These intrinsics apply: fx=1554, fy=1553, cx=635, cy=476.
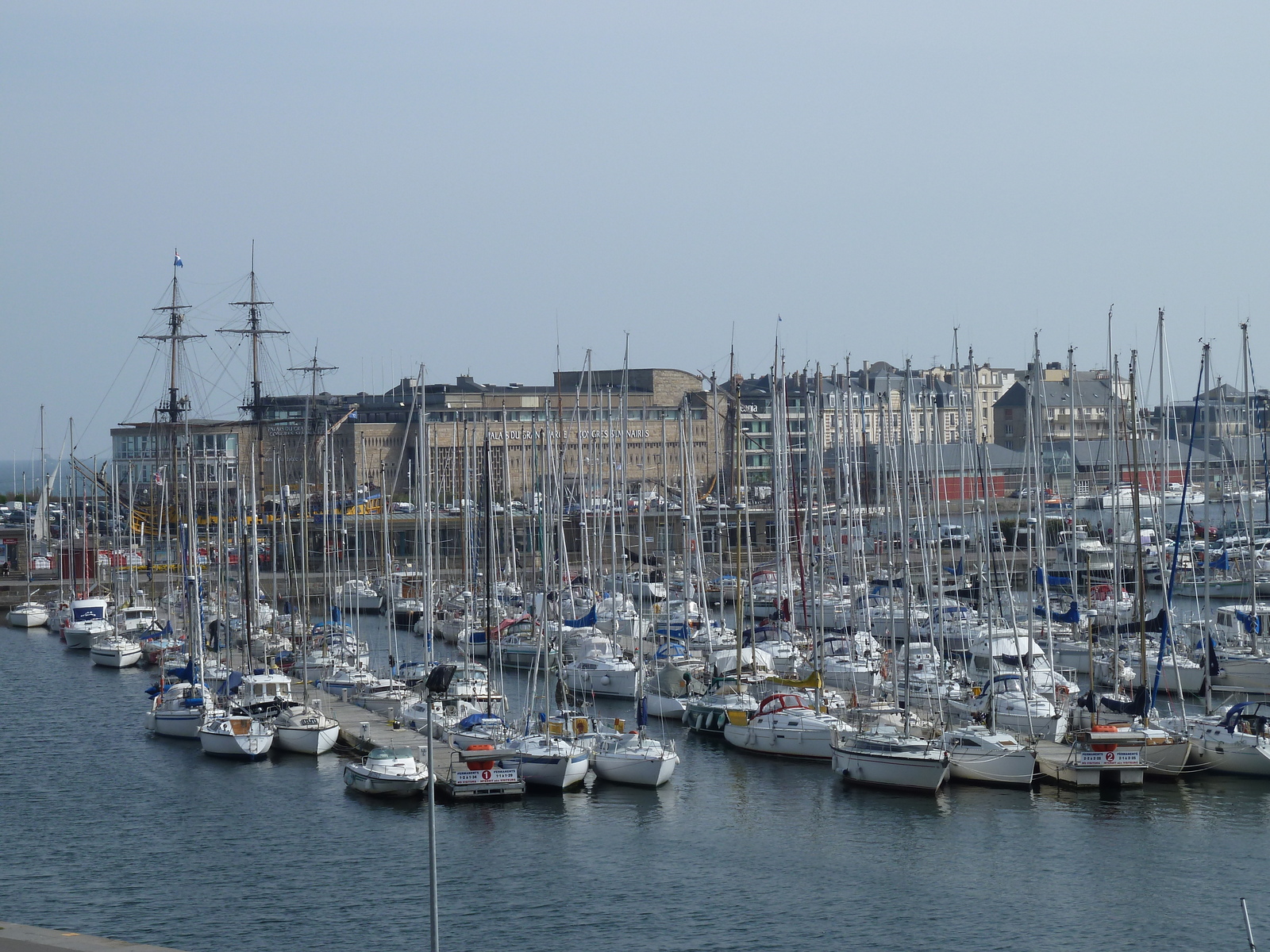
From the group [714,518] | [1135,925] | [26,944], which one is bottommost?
[1135,925]

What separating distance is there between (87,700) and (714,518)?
2085 inches

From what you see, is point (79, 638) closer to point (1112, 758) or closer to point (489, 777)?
point (489, 777)

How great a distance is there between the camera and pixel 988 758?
36531 millimetres

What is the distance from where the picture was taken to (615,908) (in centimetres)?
2856

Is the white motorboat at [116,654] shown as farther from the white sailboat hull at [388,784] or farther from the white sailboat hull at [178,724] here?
the white sailboat hull at [388,784]

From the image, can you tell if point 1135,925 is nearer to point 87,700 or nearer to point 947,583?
point 87,700

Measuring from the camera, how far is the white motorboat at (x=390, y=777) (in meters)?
36.3

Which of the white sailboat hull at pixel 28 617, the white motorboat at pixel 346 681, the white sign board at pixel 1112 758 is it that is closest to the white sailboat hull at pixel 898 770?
the white sign board at pixel 1112 758

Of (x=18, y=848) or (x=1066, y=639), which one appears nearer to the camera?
(x=18, y=848)

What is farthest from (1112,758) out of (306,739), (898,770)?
(306,739)

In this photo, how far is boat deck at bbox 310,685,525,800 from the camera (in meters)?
35.7

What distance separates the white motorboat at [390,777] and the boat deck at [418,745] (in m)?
0.53

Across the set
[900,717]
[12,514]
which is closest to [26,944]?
[900,717]

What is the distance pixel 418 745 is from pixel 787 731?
9.61 metres
